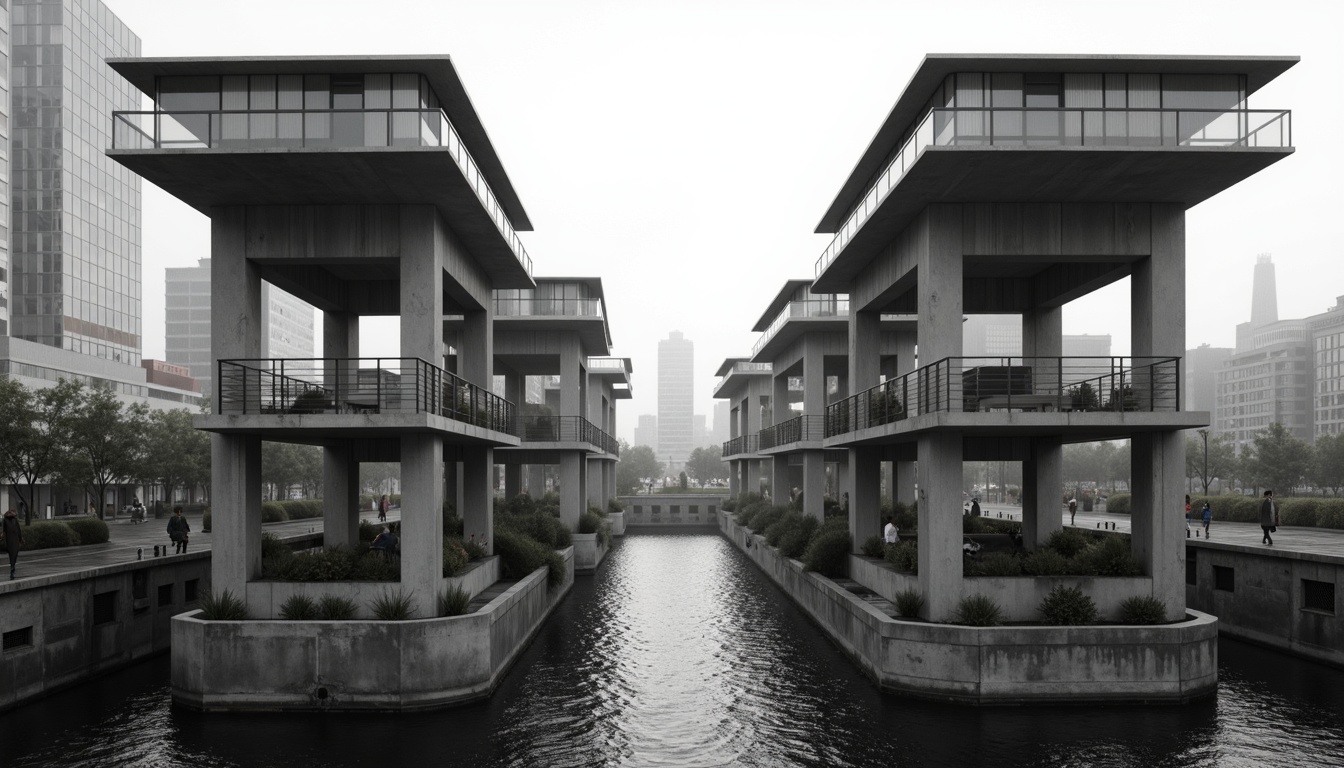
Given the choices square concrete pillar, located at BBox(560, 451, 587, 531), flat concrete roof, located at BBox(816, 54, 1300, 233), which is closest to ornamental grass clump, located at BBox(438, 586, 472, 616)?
flat concrete roof, located at BBox(816, 54, 1300, 233)

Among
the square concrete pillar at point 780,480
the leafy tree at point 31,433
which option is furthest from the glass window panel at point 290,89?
the square concrete pillar at point 780,480

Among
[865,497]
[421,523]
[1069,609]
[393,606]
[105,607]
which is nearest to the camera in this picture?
[393,606]

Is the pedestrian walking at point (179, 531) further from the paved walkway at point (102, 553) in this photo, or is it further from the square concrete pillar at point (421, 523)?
the square concrete pillar at point (421, 523)

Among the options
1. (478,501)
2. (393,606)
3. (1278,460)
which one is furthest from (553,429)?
(1278,460)

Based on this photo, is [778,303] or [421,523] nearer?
[421,523]

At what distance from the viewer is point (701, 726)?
1666 cm

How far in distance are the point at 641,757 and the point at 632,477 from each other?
339 feet

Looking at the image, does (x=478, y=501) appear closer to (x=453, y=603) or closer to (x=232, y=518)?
(x=453, y=603)

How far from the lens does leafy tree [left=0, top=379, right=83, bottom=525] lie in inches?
1377

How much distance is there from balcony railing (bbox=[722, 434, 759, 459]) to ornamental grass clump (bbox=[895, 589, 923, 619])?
3547 cm

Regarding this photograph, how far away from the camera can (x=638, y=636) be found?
25156mm

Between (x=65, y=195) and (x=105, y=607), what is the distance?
264 feet

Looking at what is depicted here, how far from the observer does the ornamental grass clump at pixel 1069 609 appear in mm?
18219

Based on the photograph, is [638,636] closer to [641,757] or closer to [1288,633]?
[641,757]
